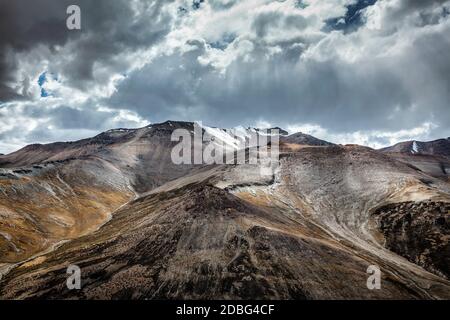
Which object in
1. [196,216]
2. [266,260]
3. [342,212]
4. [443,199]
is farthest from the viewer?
[342,212]

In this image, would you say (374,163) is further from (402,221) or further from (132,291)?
(132,291)

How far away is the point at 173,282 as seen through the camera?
174ft

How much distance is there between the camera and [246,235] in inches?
2571

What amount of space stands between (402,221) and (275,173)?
54.9 metres

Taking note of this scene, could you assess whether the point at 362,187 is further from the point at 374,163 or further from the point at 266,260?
the point at 266,260

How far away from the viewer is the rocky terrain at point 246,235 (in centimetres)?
5381

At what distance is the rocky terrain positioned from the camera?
53.8 m

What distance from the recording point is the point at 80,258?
68375 millimetres

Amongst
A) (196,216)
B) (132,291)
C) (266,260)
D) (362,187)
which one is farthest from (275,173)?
(132,291)

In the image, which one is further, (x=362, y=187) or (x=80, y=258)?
(x=362, y=187)
